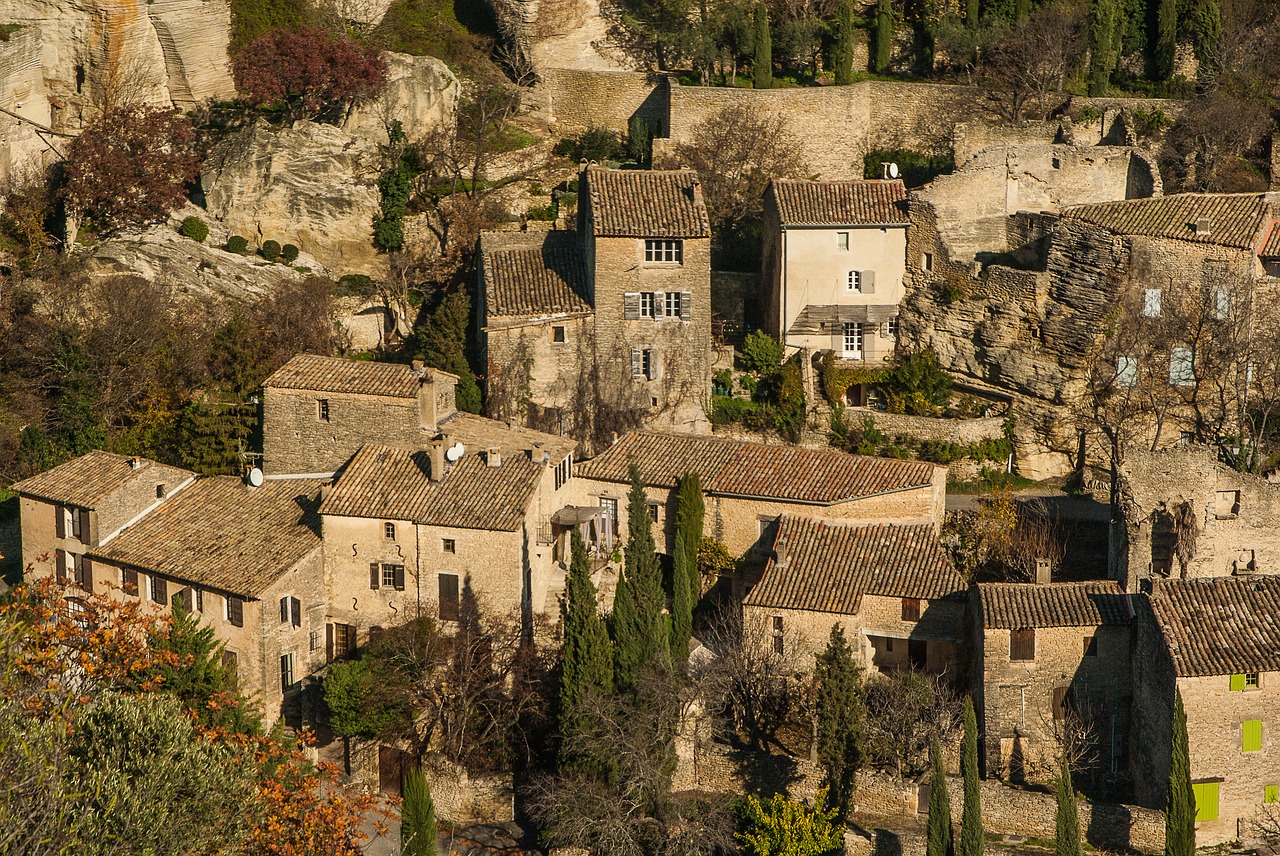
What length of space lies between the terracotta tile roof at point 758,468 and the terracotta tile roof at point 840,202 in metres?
8.12

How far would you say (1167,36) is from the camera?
204 feet

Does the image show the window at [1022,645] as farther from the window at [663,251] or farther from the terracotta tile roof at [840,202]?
the terracotta tile roof at [840,202]

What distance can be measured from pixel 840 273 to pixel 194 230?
19511 mm

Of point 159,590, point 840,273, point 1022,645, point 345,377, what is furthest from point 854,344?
point 159,590

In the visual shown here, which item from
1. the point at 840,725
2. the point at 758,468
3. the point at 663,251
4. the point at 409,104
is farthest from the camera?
the point at 409,104

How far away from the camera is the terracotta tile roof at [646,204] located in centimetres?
5025

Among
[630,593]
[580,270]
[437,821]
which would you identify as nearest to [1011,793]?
[630,593]

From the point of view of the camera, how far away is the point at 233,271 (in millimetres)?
54594

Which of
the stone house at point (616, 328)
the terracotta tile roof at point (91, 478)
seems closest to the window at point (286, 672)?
the terracotta tile roof at point (91, 478)

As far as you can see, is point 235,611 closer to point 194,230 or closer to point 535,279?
point 535,279

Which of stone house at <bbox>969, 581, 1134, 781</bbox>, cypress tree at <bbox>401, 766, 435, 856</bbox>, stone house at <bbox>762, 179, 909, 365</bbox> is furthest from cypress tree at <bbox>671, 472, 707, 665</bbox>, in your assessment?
stone house at <bbox>762, 179, 909, 365</bbox>

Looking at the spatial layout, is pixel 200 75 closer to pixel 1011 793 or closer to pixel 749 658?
pixel 749 658

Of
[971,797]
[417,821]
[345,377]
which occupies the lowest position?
[417,821]

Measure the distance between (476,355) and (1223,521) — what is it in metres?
20.8
